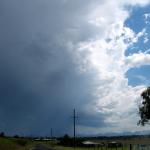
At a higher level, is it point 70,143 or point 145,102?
point 145,102

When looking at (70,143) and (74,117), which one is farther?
(70,143)

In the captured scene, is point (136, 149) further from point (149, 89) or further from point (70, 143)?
point (70, 143)

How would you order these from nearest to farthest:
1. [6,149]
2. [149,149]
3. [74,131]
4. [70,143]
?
[149,149], [6,149], [74,131], [70,143]

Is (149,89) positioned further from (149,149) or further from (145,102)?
(149,149)

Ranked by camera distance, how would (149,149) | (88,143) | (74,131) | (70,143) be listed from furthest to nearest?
1. (70,143)
2. (88,143)
3. (74,131)
4. (149,149)

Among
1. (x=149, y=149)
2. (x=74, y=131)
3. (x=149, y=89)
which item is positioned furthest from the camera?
(x=74, y=131)

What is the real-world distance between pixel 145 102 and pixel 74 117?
2779 centimetres

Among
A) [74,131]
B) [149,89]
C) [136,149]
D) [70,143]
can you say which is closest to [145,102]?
[149,89]

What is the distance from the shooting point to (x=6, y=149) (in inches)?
3100

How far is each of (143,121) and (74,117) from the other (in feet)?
Answer: 85.4

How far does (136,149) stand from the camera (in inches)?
1690

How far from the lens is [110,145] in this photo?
111750 mm

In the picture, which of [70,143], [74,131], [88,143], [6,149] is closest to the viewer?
[6,149]

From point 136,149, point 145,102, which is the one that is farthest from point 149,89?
point 136,149
